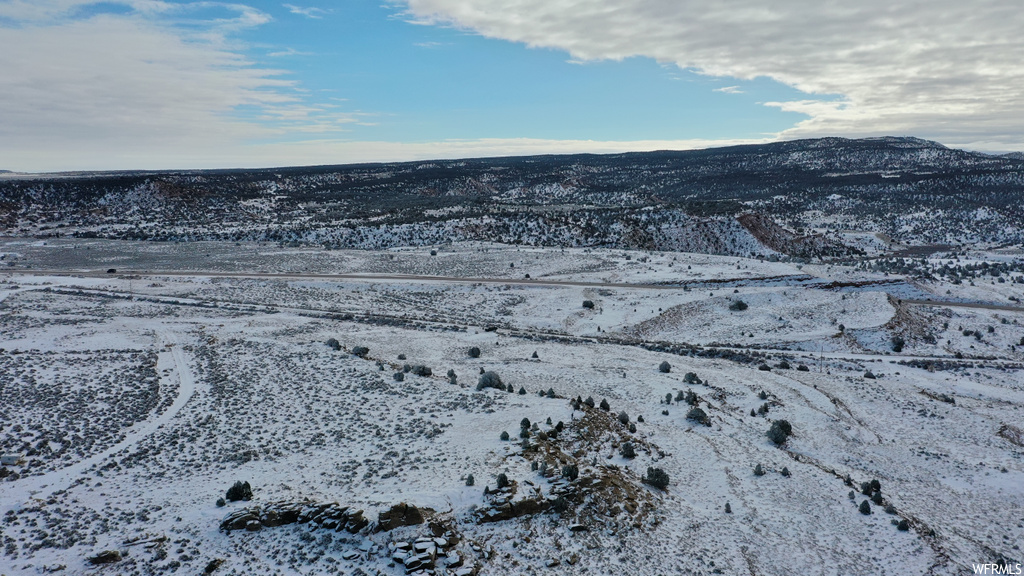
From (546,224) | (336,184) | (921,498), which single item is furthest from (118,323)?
(336,184)

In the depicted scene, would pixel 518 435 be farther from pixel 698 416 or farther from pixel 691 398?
pixel 691 398

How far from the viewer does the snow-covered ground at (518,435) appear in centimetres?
1251

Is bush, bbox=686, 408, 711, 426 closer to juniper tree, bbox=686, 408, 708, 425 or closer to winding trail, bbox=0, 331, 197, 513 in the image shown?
juniper tree, bbox=686, 408, 708, 425

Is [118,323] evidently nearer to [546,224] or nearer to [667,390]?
[667,390]

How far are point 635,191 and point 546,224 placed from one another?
5112 centimetres

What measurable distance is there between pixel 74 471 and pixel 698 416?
19154 millimetres

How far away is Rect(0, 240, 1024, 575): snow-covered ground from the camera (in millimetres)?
12508

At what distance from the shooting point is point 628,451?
16.5m

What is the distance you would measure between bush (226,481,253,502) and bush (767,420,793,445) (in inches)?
628

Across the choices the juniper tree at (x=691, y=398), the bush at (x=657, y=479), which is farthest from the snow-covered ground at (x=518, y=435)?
the bush at (x=657, y=479)

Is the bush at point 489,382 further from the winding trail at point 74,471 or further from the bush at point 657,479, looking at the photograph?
the winding trail at point 74,471

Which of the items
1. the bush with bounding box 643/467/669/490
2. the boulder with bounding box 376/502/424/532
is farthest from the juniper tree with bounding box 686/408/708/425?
the boulder with bounding box 376/502/424/532

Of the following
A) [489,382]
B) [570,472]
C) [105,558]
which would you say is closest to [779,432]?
[570,472]

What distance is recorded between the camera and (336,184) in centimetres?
13575
